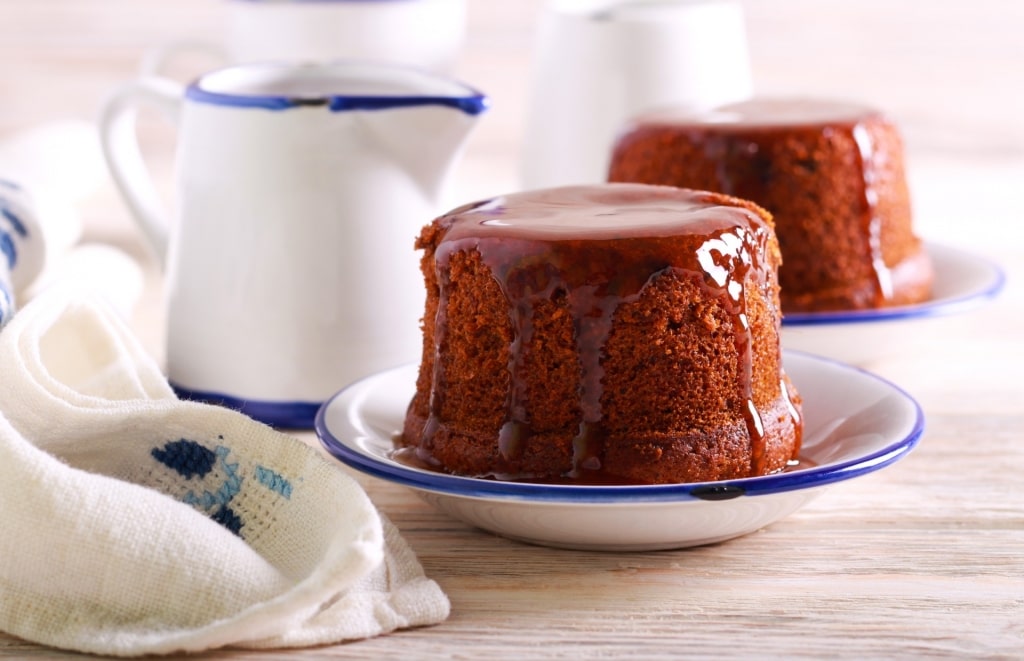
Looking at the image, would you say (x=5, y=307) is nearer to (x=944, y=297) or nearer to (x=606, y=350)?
(x=606, y=350)

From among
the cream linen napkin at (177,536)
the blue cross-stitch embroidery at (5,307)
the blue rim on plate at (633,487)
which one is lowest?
the cream linen napkin at (177,536)

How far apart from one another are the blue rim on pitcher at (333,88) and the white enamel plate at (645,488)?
273 millimetres

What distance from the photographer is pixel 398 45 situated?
1.91 meters

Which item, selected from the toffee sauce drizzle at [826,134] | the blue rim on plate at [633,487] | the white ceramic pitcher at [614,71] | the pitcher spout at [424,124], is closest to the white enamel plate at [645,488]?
the blue rim on plate at [633,487]

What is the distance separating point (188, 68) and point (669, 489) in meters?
2.48

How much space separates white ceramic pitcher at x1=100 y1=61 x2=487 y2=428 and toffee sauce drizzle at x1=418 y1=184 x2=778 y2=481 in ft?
0.79

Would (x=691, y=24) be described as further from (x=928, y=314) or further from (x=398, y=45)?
(x=928, y=314)

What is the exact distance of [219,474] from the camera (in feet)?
3.31

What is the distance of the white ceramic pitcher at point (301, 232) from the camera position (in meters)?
1.29

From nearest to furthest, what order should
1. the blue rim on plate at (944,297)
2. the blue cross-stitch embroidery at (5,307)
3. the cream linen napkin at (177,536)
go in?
the cream linen napkin at (177,536) → the blue cross-stitch embroidery at (5,307) → the blue rim on plate at (944,297)

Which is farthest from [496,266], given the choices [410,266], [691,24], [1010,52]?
[1010,52]

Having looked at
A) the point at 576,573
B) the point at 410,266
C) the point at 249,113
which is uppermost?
the point at 249,113

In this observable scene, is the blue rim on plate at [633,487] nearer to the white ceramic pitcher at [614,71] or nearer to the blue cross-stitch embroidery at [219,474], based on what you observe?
the blue cross-stitch embroidery at [219,474]

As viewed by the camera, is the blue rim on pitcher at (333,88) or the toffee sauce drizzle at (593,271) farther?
the blue rim on pitcher at (333,88)
